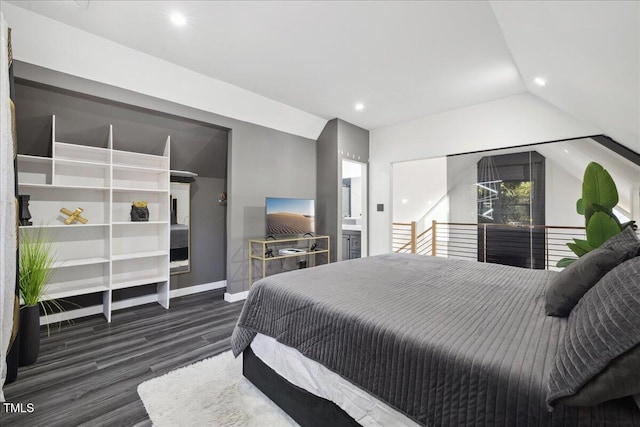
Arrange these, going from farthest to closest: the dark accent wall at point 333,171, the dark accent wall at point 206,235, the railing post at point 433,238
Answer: the railing post at point 433,238, the dark accent wall at point 333,171, the dark accent wall at point 206,235

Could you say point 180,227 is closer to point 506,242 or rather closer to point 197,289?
point 197,289

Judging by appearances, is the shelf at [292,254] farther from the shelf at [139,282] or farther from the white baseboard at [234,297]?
the shelf at [139,282]

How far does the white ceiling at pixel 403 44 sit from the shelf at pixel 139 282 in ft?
7.95

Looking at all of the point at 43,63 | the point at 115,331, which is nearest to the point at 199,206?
the point at 115,331

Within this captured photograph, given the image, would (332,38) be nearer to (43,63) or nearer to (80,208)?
(43,63)

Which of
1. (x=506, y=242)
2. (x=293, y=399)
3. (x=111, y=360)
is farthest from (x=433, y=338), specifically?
(x=506, y=242)

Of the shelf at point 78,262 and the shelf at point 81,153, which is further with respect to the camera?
the shelf at point 81,153

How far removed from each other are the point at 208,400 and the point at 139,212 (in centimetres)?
253

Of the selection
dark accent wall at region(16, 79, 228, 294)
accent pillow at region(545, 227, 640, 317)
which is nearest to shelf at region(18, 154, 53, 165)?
dark accent wall at region(16, 79, 228, 294)

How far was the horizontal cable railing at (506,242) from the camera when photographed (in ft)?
12.0

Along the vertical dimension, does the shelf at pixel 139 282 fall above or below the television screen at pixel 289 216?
below

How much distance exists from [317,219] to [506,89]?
10.4 ft

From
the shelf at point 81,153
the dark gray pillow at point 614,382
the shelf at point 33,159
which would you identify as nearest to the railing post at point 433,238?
the dark gray pillow at point 614,382

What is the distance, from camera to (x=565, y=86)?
8.59 ft
